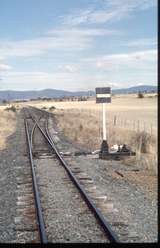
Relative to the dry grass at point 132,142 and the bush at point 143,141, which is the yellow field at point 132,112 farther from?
the bush at point 143,141

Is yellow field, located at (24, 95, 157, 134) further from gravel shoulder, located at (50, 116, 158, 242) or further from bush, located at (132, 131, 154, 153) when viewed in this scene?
gravel shoulder, located at (50, 116, 158, 242)

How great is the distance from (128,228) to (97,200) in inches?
94.3

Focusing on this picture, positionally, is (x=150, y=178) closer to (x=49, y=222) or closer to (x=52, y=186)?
(x=52, y=186)

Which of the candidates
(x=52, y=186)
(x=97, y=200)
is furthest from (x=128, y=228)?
(x=52, y=186)


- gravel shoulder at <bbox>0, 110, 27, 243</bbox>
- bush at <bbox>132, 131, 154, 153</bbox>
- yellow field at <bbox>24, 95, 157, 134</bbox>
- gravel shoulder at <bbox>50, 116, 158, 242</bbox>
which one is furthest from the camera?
yellow field at <bbox>24, 95, 157, 134</bbox>

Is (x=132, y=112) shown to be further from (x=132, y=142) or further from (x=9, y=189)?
(x=9, y=189)

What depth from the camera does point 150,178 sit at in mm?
13836

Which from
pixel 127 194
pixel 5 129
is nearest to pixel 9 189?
pixel 127 194

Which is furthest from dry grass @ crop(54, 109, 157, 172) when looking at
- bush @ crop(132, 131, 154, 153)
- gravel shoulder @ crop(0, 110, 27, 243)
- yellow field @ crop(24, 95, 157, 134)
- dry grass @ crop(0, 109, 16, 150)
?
yellow field @ crop(24, 95, 157, 134)

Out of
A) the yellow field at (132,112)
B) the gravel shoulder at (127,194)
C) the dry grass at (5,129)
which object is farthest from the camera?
the yellow field at (132,112)

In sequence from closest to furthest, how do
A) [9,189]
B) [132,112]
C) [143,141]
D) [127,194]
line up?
[127,194] → [9,189] → [143,141] → [132,112]

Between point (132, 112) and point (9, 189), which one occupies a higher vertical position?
point (9, 189)

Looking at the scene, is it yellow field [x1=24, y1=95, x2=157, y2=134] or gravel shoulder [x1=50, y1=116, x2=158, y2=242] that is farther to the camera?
yellow field [x1=24, y1=95, x2=157, y2=134]

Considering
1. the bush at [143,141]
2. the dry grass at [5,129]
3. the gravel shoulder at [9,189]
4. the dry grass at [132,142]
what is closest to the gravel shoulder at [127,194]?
the dry grass at [132,142]
